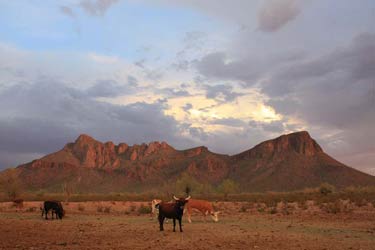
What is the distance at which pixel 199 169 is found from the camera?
470 feet

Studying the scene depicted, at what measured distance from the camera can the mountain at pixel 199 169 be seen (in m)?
117

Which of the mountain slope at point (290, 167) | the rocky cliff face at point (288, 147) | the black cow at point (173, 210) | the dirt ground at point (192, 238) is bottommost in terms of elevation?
the dirt ground at point (192, 238)

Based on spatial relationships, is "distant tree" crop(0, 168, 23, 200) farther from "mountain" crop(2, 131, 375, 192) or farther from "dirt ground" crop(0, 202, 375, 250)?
"mountain" crop(2, 131, 375, 192)

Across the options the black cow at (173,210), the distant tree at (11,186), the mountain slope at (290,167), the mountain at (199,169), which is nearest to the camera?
the black cow at (173,210)

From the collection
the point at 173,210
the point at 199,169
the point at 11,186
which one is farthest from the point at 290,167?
the point at 173,210

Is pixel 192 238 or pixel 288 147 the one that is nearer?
pixel 192 238

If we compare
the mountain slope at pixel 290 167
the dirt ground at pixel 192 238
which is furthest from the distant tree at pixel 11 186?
the mountain slope at pixel 290 167

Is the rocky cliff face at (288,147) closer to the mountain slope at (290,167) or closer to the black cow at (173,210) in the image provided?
the mountain slope at (290,167)

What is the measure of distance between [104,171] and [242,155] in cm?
4577

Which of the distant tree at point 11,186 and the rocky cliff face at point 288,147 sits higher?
the rocky cliff face at point 288,147

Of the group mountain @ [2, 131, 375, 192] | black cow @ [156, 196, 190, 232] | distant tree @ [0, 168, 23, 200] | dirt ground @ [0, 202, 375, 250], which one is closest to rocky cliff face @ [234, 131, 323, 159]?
mountain @ [2, 131, 375, 192]

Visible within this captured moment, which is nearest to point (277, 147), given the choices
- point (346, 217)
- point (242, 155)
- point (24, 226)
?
point (242, 155)

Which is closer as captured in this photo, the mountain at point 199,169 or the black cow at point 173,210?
the black cow at point 173,210

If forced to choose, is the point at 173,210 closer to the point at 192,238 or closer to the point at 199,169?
the point at 192,238
